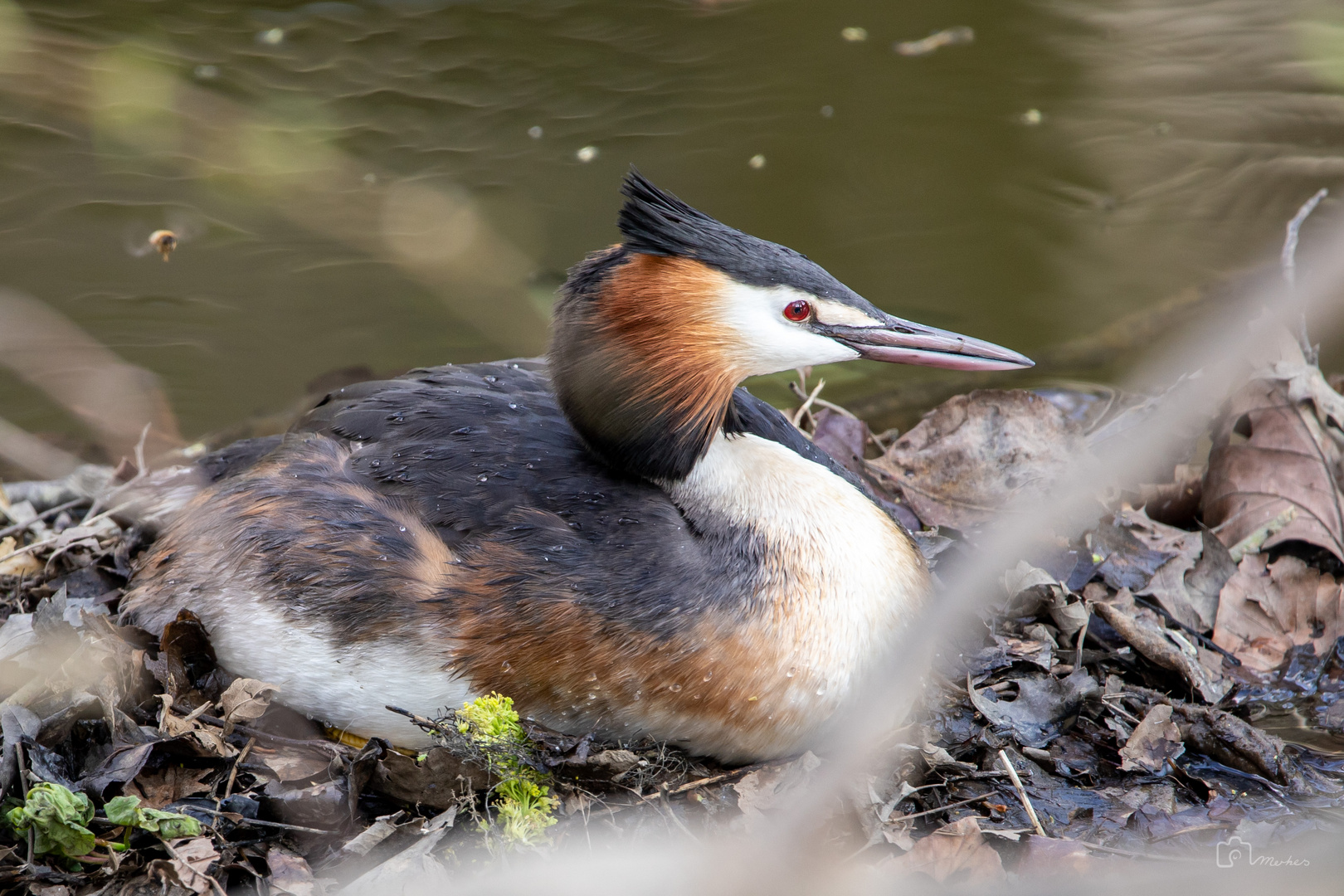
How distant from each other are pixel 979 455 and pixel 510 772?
7.11 ft

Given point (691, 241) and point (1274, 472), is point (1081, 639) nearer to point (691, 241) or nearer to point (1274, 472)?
point (1274, 472)

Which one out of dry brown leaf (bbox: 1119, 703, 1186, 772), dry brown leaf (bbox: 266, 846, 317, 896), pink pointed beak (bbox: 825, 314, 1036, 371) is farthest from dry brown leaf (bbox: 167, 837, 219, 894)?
dry brown leaf (bbox: 1119, 703, 1186, 772)

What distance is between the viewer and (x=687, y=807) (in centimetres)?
303

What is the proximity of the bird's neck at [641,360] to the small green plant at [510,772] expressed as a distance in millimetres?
795

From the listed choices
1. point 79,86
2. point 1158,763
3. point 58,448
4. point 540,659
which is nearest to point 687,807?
point 540,659

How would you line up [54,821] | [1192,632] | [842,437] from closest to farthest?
[54,821] → [1192,632] → [842,437]

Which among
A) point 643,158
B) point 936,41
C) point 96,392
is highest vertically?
point 936,41

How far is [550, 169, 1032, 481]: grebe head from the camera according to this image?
3074mm

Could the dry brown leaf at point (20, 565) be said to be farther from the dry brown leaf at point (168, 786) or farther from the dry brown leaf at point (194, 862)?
the dry brown leaf at point (194, 862)

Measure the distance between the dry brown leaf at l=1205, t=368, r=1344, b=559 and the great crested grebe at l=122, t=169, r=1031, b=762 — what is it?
1.32 meters

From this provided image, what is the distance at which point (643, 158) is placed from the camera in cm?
746

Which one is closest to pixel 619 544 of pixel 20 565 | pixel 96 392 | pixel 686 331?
pixel 686 331

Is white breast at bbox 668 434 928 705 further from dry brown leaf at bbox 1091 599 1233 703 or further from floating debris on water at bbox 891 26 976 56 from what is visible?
floating debris on water at bbox 891 26 976 56

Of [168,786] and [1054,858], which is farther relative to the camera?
[168,786]
